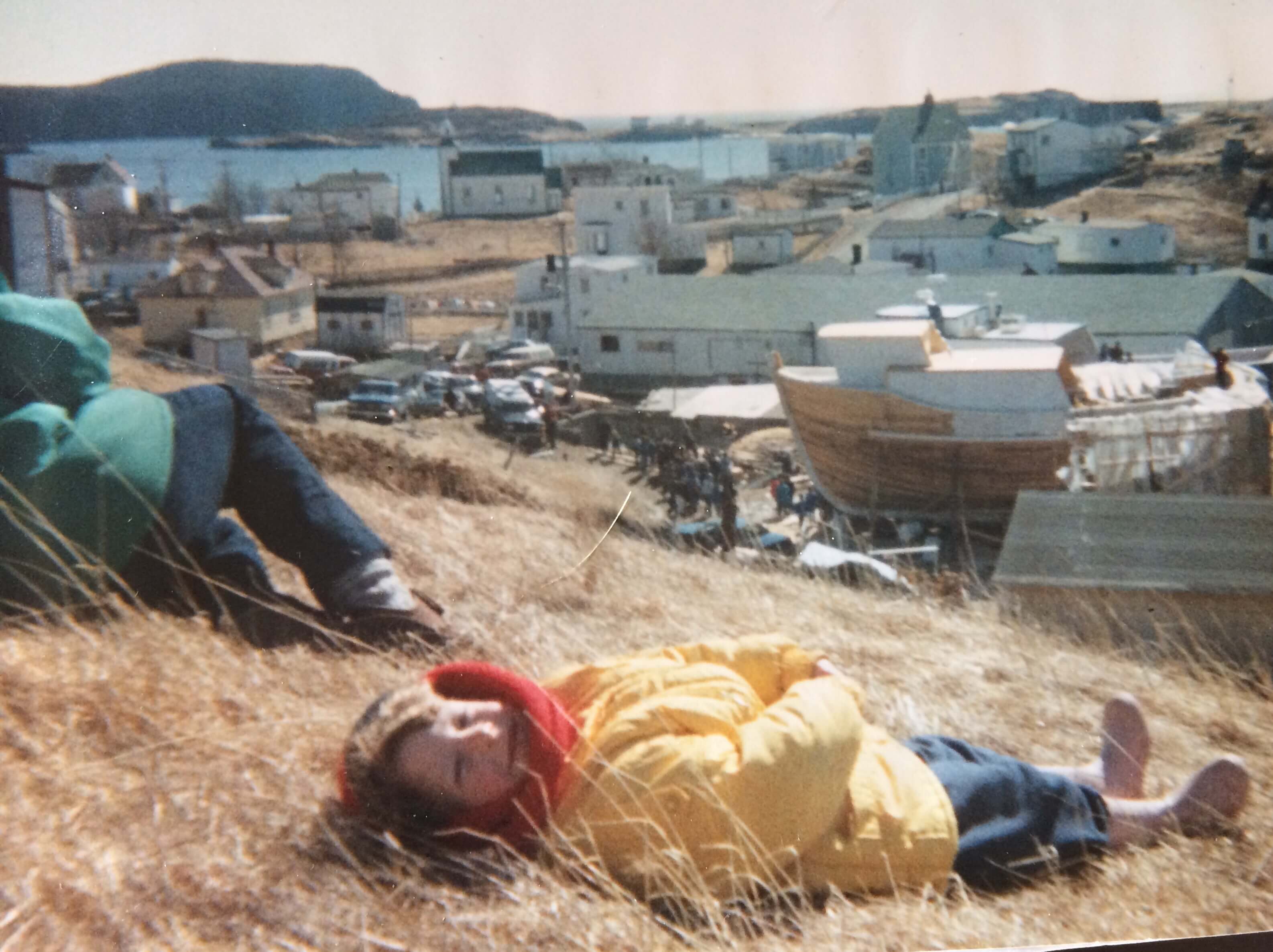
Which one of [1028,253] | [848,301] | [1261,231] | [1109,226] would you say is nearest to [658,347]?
[848,301]

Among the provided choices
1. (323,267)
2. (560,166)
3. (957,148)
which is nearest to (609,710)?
(323,267)

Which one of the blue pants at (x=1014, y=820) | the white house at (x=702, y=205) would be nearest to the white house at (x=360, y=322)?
the white house at (x=702, y=205)

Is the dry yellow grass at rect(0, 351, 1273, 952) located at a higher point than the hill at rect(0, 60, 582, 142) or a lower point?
lower

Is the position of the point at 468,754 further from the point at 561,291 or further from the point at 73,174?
the point at 561,291

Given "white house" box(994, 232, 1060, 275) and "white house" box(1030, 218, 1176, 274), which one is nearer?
"white house" box(994, 232, 1060, 275)

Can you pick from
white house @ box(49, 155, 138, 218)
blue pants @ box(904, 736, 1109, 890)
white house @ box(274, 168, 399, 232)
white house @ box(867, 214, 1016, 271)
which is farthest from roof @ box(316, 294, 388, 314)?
white house @ box(867, 214, 1016, 271)

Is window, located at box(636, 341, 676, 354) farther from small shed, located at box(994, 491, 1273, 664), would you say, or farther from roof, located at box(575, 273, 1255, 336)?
small shed, located at box(994, 491, 1273, 664)

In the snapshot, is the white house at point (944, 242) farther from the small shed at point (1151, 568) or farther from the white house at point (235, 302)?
the white house at point (235, 302)
